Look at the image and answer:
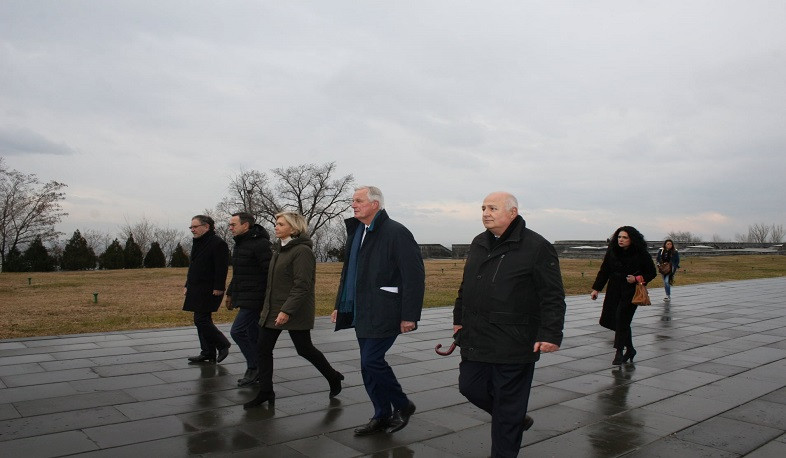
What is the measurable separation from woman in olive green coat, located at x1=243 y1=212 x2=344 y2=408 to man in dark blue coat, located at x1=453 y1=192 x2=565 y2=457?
1.90 metres

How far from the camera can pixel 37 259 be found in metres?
37.2

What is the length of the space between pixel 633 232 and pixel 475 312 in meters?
4.51

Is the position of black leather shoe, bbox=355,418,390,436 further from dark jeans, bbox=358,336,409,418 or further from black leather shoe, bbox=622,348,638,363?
black leather shoe, bbox=622,348,638,363

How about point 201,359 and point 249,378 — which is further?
point 201,359

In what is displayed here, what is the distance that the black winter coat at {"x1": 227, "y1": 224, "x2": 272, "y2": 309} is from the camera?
6375mm

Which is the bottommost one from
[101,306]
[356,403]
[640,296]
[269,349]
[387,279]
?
[356,403]

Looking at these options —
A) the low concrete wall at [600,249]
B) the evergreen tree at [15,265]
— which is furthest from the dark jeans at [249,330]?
the low concrete wall at [600,249]

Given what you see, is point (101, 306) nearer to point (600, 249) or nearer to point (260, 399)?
point (260, 399)

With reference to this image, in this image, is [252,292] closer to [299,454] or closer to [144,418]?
[144,418]

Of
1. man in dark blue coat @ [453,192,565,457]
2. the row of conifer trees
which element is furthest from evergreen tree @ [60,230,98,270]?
man in dark blue coat @ [453,192,565,457]

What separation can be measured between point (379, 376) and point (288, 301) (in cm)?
120

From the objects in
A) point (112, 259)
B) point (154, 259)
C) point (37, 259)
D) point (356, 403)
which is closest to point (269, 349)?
point (356, 403)

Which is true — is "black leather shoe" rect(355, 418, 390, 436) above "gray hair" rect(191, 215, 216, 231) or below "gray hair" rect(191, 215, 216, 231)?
below

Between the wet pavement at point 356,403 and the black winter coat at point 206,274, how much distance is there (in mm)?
757
